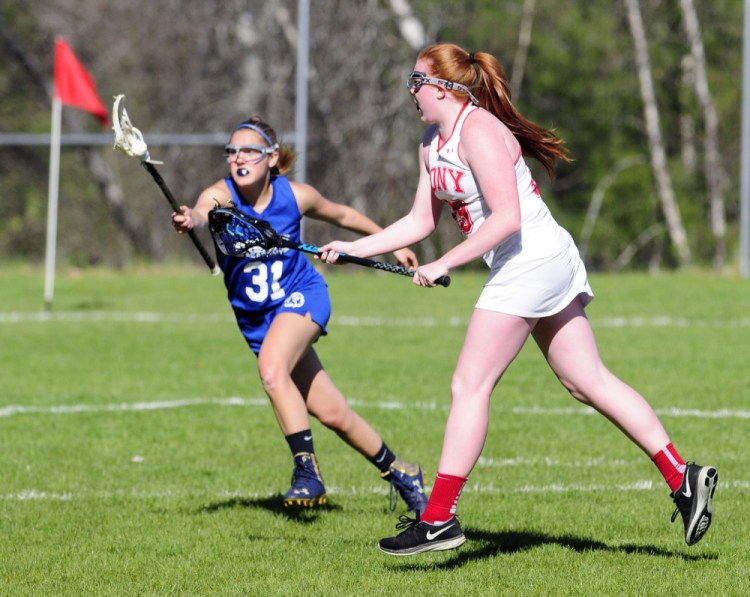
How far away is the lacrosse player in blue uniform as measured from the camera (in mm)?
6094

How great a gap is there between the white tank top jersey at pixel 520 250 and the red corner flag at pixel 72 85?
12.5m

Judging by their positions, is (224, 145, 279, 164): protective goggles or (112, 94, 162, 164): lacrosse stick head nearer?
(112, 94, 162, 164): lacrosse stick head

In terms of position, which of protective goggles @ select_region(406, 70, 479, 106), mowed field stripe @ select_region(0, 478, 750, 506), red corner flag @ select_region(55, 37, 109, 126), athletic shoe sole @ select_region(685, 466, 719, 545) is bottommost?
mowed field stripe @ select_region(0, 478, 750, 506)

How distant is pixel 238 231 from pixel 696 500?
2298mm

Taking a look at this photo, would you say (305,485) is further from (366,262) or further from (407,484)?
(366,262)

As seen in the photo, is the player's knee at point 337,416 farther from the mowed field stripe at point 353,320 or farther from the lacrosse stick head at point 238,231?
the mowed field stripe at point 353,320

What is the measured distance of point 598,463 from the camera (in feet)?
24.1

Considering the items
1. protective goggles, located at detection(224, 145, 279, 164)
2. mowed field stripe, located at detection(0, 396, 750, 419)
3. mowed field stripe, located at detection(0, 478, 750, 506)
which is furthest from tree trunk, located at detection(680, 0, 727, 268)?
protective goggles, located at detection(224, 145, 279, 164)

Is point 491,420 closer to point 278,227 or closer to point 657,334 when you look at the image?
point 278,227

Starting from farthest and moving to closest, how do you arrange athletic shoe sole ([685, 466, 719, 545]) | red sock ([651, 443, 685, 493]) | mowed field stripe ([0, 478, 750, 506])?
mowed field stripe ([0, 478, 750, 506])
red sock ([651, 443, 685, 493])
athletic shoe sole ([685, 466, 719, 545])

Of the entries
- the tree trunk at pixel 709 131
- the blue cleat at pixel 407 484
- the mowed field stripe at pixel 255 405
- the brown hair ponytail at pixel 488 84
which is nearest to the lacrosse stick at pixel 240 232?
the brown hair ponytail at pixel 488 84

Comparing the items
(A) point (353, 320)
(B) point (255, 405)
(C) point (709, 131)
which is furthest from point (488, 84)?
(C) point (709, 131)

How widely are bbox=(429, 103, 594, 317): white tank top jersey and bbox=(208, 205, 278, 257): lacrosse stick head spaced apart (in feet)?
3.12

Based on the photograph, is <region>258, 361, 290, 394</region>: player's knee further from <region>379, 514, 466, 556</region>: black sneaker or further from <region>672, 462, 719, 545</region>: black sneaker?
<region>672, 462, 719, 545</region>: black sneaker
